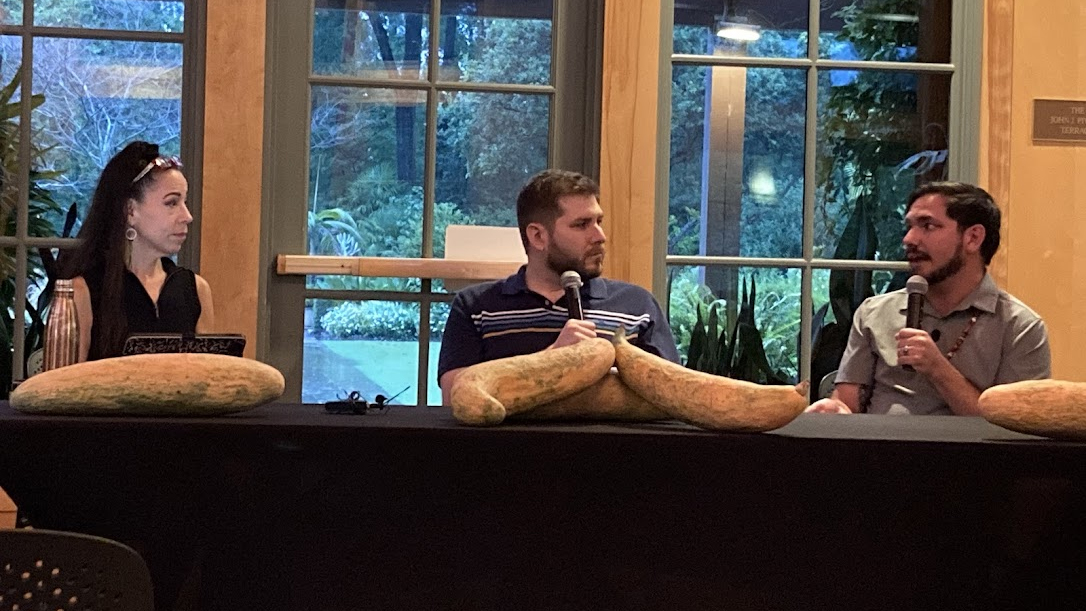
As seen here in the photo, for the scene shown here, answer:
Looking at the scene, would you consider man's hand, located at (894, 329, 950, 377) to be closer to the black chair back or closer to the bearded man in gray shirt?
the bearded man in gray shirt

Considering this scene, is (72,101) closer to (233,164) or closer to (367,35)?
(233,164)

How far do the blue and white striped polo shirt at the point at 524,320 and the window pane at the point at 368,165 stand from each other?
43 cm

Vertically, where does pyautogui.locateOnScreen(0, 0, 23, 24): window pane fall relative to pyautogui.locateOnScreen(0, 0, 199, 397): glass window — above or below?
above

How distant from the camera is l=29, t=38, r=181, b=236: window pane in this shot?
3566mm

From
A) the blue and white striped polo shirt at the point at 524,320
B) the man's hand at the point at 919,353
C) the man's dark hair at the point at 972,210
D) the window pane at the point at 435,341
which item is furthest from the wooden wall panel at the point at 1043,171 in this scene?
the window pane at the point at 435,341

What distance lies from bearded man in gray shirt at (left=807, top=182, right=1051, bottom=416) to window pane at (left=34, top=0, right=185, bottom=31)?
2.10 meters

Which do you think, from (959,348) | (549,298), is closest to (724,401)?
(959,348)

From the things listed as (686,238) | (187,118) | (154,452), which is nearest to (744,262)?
(686,238)

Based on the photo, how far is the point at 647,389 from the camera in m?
1.60

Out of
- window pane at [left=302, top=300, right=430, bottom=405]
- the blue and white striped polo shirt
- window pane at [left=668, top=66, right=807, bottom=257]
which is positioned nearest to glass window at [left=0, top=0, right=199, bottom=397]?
window pane at [left=302, top=300, right=430, bottom=405]

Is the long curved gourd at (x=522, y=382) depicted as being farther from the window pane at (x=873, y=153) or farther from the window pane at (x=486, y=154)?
the window pane at (x=873, y=153)

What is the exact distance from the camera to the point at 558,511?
148 centimetres

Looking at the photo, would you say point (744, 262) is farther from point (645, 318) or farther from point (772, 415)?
point (772, 415)

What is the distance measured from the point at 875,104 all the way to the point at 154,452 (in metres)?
2.76
